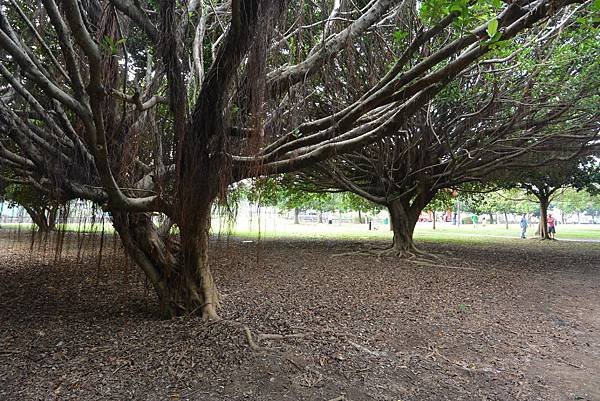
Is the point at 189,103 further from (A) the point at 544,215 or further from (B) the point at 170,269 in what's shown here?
(A) the point at 544,215

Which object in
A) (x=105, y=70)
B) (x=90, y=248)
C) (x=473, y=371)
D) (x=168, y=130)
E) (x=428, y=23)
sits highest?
(x=428, y=23)

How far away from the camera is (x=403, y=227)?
10.8m

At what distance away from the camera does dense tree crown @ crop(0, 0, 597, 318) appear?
242 cm

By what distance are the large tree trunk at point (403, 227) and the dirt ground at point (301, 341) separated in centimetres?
366

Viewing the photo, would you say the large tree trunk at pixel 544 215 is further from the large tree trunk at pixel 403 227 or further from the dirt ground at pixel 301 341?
the dirt ground at pixel 301 341

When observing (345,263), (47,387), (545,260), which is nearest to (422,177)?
(345,263)

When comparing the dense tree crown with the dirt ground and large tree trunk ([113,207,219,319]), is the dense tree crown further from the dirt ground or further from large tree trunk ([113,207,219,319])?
the dirt ground

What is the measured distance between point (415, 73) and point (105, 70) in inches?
87.7

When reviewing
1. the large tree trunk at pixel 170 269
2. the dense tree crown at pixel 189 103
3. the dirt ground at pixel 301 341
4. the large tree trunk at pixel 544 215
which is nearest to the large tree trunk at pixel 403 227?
the dirt ground at pixel 301 341

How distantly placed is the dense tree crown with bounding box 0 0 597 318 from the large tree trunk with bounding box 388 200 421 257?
7.13 m

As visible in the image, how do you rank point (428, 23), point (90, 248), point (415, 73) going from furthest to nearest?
point (90, 248), point (428, 23), point (415, 73)

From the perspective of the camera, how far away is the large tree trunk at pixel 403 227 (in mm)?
10617

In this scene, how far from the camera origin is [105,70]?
2766 millimetres

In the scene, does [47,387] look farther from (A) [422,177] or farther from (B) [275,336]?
(A) [422,177]
